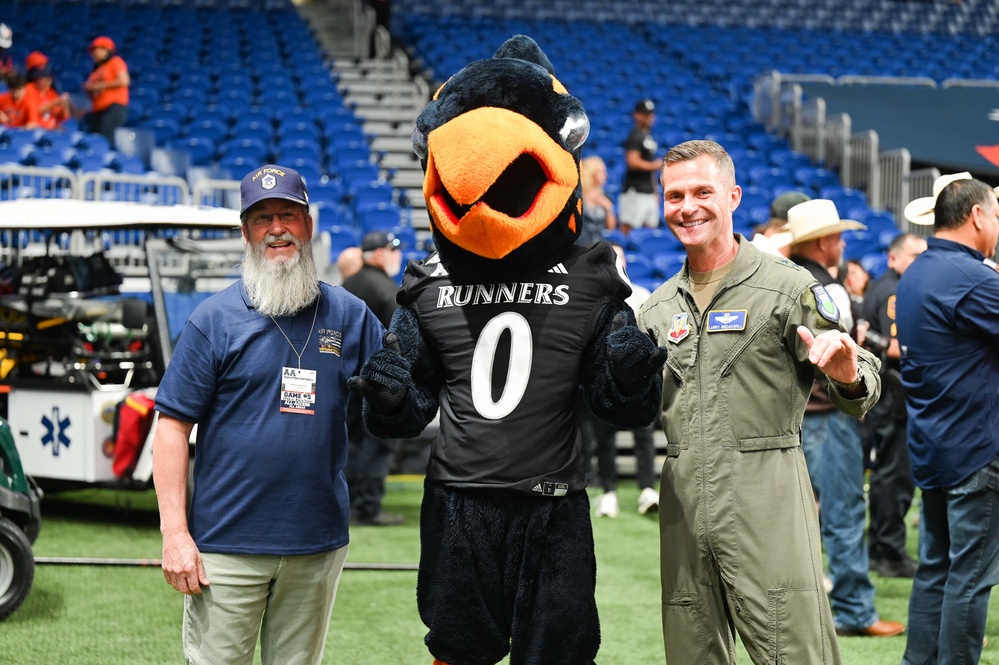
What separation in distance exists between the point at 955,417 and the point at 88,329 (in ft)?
17.7

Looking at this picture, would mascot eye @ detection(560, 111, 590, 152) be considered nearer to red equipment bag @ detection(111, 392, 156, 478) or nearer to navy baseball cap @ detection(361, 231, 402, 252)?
red equipment bag @ detection(111, 392, 156, 478)

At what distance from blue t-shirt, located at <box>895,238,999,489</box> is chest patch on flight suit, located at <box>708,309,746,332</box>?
4.31 ft

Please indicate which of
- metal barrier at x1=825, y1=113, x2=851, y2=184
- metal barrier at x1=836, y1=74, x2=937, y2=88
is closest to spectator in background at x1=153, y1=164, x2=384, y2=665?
metal barrier at x1=825, y1=113, x2=851, y2=184

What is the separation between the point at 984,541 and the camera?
12.9 ft

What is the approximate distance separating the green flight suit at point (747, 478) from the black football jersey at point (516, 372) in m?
0.34

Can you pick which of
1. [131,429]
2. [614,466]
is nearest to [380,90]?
[614,466]

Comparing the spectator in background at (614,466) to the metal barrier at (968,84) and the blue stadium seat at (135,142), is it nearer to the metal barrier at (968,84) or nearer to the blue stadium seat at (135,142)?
the blue stadium seat at (135,142)

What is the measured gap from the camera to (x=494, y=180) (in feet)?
9.36

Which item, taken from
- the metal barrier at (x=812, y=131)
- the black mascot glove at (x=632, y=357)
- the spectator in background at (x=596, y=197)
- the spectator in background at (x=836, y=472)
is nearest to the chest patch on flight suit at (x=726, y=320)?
the black mascot glove at (x=632, y=357)

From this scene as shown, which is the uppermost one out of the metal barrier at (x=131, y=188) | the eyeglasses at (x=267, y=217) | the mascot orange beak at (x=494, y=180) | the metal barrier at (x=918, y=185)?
the mascot orange beak at (x=494, y=180)

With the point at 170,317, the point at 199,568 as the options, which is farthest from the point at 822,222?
the point at 170,317

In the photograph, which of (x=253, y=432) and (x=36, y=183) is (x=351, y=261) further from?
(x=253, y=432)

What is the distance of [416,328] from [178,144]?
1086 centimetres

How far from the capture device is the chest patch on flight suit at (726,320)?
3.09 metres
